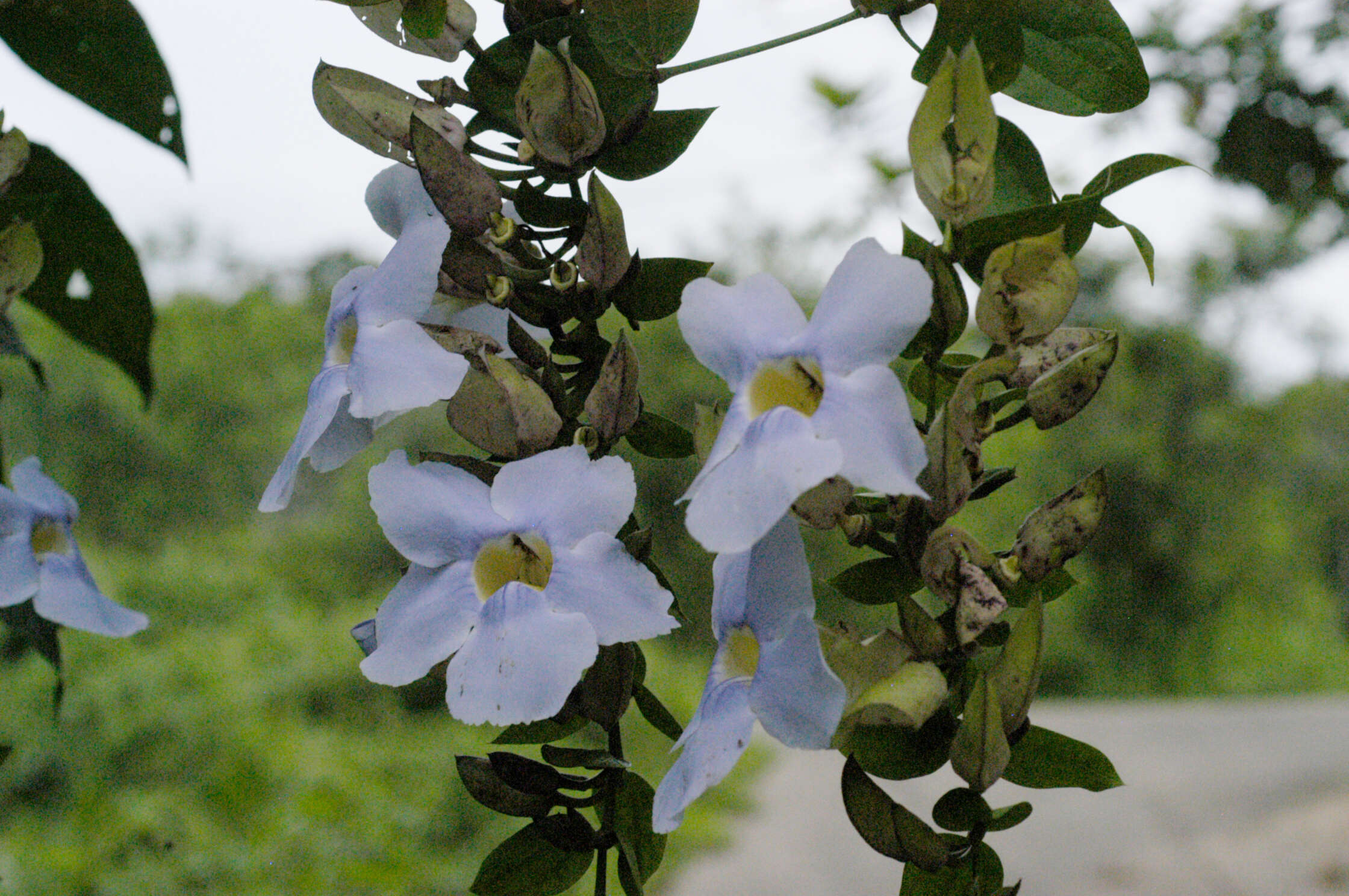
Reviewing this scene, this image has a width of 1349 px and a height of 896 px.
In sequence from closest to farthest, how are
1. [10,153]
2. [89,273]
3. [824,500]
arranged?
[824,500]
[10,153]
[89,273]

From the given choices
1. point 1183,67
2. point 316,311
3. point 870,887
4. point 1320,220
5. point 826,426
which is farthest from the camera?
point 316,311

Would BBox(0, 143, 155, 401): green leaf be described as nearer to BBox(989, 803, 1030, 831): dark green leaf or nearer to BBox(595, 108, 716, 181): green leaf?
BBox(595, 108, 716, 181): green leaf

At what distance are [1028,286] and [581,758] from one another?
5.8 inches

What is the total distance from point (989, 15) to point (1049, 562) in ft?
0.39

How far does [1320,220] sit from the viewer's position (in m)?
0.88

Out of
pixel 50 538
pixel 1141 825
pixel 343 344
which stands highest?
pixel 343 344

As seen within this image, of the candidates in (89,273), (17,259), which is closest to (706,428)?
(17,259)

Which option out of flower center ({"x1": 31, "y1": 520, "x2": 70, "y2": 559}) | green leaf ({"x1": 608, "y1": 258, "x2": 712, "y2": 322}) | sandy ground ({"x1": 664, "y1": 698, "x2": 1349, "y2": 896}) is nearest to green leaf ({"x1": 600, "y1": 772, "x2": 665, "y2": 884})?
green leaf ({"x1": 608, "y1": 258, "x2": 712, "y2": 322})

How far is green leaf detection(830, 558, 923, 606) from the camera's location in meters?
0.25

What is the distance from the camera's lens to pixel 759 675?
0.74 feet

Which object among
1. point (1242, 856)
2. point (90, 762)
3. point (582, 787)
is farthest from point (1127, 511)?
point (582, 787)

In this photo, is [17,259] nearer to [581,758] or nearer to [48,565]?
[48,565]

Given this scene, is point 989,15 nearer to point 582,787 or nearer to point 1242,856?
point 582,787

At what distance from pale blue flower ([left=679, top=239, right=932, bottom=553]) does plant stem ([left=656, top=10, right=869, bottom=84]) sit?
9 cm
